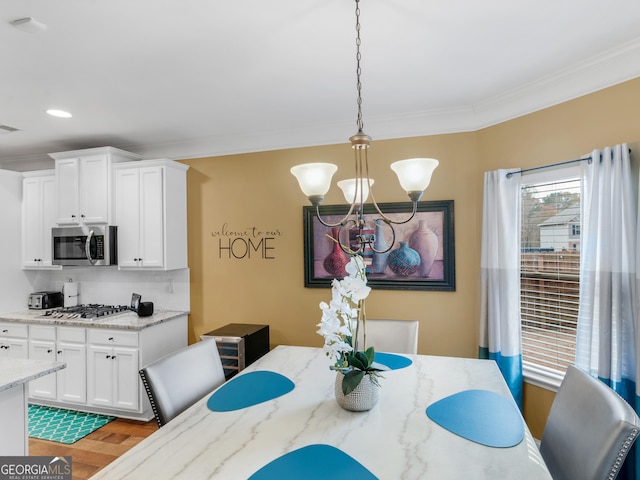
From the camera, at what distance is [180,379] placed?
6.10 ft

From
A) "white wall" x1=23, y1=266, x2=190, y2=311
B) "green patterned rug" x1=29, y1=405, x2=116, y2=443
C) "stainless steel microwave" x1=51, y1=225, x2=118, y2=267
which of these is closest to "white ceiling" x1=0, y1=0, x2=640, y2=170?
"stainless steel microwave" x1=51, y1=225, x2=118, y2=267

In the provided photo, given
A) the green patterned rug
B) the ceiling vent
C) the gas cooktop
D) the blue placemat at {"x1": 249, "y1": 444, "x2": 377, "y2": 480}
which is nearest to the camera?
the blue placemat at {"x1": 249, "y1": 444, "x2": 377, "y2": 480}

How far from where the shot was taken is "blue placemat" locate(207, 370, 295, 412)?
1641 millimetres

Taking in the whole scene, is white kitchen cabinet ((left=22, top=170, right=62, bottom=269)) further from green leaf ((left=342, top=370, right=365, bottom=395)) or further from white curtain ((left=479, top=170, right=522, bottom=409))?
white curtain ((left=479, top=170, right=522, bottom=409))

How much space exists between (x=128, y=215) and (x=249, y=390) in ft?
8.23

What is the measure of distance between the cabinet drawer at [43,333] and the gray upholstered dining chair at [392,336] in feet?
9.41

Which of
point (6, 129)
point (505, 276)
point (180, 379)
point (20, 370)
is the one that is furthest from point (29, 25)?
point (505, 276)

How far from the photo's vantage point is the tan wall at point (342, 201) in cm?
251

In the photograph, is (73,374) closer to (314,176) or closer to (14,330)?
(14,330)

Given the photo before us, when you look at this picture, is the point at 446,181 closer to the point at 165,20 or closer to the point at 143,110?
the point at 165,20

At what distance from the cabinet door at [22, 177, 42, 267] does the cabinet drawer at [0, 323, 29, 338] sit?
2.18 ft

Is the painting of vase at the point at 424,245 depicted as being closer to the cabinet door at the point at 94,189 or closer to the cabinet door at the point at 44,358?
the cabinet door at the point at 94,189

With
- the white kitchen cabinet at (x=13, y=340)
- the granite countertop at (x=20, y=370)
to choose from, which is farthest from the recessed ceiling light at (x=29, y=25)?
the white kitchen cabinet at (x=13, y=340)

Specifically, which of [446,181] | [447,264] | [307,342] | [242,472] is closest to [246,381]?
[242,472]
